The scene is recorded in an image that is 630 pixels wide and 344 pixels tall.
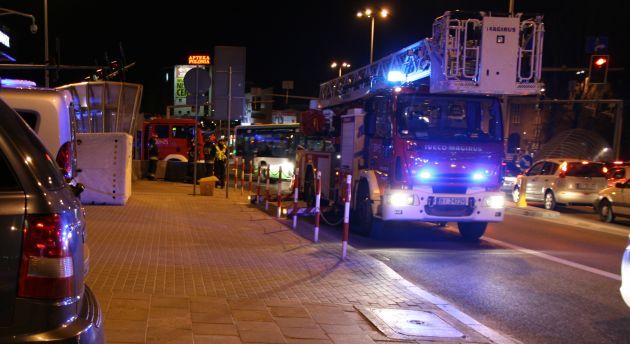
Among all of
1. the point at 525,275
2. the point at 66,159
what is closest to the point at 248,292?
the point at 66,159

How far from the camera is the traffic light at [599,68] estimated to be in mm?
21312

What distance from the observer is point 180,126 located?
28391 mm

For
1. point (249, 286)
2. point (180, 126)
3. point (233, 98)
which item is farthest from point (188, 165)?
point (249, 286)

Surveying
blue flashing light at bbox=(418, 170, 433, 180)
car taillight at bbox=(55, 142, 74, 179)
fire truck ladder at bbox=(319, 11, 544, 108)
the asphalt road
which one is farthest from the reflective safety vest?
car taillight at bbox=(55, 142, 74, 179)

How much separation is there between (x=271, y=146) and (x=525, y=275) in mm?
22647

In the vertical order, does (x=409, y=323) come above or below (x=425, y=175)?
below

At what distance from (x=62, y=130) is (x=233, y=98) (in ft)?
27.1

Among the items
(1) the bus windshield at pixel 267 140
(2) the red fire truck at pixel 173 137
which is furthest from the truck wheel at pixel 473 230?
(2) the red fire truck at pixel 173 137

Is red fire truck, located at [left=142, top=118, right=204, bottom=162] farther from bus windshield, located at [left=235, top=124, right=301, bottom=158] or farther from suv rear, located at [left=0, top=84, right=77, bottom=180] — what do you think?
suv rear, located at [left=0, top=84, right=77, bottom=180]

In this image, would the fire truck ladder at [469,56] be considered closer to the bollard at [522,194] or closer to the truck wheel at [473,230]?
the truck wheel at [473,230]

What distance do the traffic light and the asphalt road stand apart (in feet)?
30.4

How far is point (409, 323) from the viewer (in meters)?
5.73

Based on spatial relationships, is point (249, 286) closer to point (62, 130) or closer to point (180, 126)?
point (62, 130)

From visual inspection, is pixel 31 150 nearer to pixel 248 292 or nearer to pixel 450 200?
pixel 248 292
